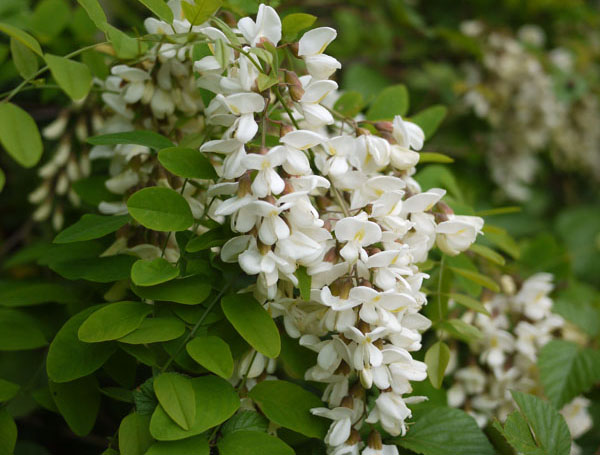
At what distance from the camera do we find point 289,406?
0.69 metres

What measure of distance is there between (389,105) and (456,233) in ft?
1.06

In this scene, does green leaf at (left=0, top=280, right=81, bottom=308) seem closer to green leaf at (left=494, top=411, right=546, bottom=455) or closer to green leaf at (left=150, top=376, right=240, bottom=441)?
green leaf at (left=150, top=376, right=240, bottom=441)

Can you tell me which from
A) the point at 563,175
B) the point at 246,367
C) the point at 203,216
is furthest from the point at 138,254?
the point at 563,175

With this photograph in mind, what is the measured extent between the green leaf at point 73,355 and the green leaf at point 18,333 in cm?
17

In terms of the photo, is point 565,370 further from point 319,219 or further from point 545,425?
point 319,219

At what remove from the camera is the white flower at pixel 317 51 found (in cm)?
68

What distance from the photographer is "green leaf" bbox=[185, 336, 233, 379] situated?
616 millimetres

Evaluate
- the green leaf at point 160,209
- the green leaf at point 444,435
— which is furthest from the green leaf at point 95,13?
the green leaf at point 444,435

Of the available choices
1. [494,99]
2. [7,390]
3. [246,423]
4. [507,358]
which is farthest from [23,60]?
[494,99]

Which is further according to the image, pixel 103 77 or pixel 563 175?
pixel 563 175

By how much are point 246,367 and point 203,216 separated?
0.21 meters

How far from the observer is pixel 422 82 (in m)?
1.68

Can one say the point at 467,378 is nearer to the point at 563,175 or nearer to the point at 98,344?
the point at 98,344

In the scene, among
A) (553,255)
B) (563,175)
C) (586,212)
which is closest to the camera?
(553,255)
